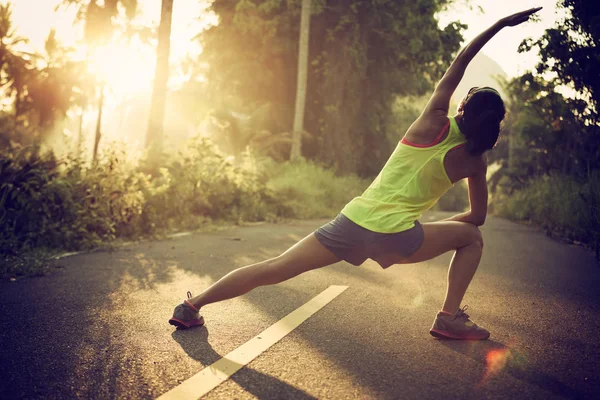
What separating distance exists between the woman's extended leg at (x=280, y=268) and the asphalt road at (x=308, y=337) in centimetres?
33

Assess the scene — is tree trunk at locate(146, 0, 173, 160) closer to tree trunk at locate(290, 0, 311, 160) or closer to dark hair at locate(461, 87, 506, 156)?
tree trunk at locate(290, 0, 311, 160)

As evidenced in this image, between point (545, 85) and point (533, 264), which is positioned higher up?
point (545, 85)

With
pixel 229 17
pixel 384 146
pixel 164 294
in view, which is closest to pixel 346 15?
pixel 229 17

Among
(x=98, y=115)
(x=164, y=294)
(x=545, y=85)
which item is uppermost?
(x=545, y=85)

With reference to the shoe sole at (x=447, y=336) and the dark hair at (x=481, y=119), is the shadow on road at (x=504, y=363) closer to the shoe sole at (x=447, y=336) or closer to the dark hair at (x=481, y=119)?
the shoe sole at (x=447, y=336)

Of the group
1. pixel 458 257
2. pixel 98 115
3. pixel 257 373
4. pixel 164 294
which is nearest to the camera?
pixel 257 373

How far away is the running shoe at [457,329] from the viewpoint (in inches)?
143

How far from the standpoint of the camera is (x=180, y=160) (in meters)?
12.4

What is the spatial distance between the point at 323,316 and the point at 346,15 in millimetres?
20706

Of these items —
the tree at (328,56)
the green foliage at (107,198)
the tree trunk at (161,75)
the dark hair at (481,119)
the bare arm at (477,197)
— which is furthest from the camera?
the tree at (328,56)

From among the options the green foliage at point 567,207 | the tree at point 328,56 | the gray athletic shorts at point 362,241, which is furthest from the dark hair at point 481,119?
the tree at point 328,56

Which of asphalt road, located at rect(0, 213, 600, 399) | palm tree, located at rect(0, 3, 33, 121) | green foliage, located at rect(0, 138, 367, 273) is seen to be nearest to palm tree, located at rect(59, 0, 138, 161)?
green foliage, located at rect(0, 138, 367, 273)

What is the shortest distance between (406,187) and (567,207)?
10.7m

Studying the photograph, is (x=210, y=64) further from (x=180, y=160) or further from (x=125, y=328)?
(x=125, y=328)
